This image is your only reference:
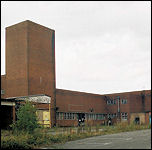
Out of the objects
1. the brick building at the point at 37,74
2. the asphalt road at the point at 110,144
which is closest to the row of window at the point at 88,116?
the brick building at the point at 37,74

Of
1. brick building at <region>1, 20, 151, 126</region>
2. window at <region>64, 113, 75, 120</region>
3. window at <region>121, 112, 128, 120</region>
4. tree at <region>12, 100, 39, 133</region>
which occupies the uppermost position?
brick building at <region>1, 20, 151, 126</region>

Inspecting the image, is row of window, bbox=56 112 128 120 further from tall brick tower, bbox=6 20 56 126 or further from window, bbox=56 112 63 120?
tall brick tower, bbox=6 20 56 126

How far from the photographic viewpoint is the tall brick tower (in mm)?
45031

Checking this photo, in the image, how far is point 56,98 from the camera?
1975 inches

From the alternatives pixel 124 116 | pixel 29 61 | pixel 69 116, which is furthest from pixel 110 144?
pixel 124 116

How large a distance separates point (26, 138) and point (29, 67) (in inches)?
1091

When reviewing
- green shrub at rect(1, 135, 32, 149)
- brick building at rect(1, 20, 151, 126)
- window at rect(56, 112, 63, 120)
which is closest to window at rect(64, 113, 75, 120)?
brick building at rect(1, 20, 151, 126)

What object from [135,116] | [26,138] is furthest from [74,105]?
[26,138]

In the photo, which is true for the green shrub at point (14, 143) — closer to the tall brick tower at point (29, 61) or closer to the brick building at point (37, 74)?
the brick building at point (37, 74)

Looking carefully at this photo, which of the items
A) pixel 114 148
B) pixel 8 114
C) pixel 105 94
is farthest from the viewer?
pixel 105 94

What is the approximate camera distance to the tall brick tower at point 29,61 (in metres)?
45.0

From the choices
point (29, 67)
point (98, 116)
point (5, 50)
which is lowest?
point (98, 116)

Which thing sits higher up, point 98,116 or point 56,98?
point 56,98

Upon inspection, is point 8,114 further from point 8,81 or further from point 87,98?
point 87,98
